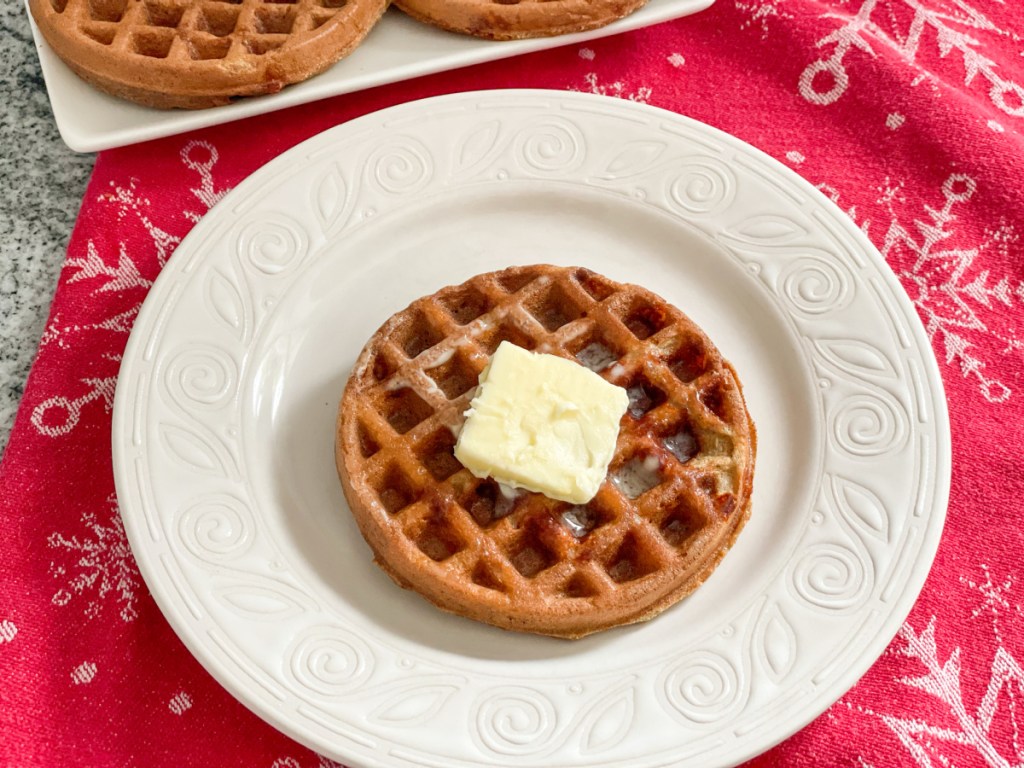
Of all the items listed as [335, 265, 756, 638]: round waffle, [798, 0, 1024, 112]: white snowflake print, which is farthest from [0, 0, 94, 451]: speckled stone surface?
[798, 0, 1024, 112]: white snowflake print

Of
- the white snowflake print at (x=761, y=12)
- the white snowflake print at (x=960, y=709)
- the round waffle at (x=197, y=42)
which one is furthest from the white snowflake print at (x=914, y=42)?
the white snowflake print at (x=960, y=709)

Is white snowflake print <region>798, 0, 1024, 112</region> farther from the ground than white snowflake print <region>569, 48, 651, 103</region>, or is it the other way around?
white snowflake print <region>798, 0, 1024, 112</region>

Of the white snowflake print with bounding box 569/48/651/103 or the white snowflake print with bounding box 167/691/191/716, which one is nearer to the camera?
the white snowflake print with bounding box 167/691/191/716

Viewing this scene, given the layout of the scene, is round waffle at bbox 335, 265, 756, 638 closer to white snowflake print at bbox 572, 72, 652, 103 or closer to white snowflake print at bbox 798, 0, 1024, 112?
white snowflake print at bbox 572, 72, 652, 103

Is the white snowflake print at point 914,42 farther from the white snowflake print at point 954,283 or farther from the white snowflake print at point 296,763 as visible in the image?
the white snowflake print at point 296,763

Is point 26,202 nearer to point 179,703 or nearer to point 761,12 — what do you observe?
point 179,703

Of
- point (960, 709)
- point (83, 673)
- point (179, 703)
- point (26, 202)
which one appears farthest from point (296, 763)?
point (26, 202)
